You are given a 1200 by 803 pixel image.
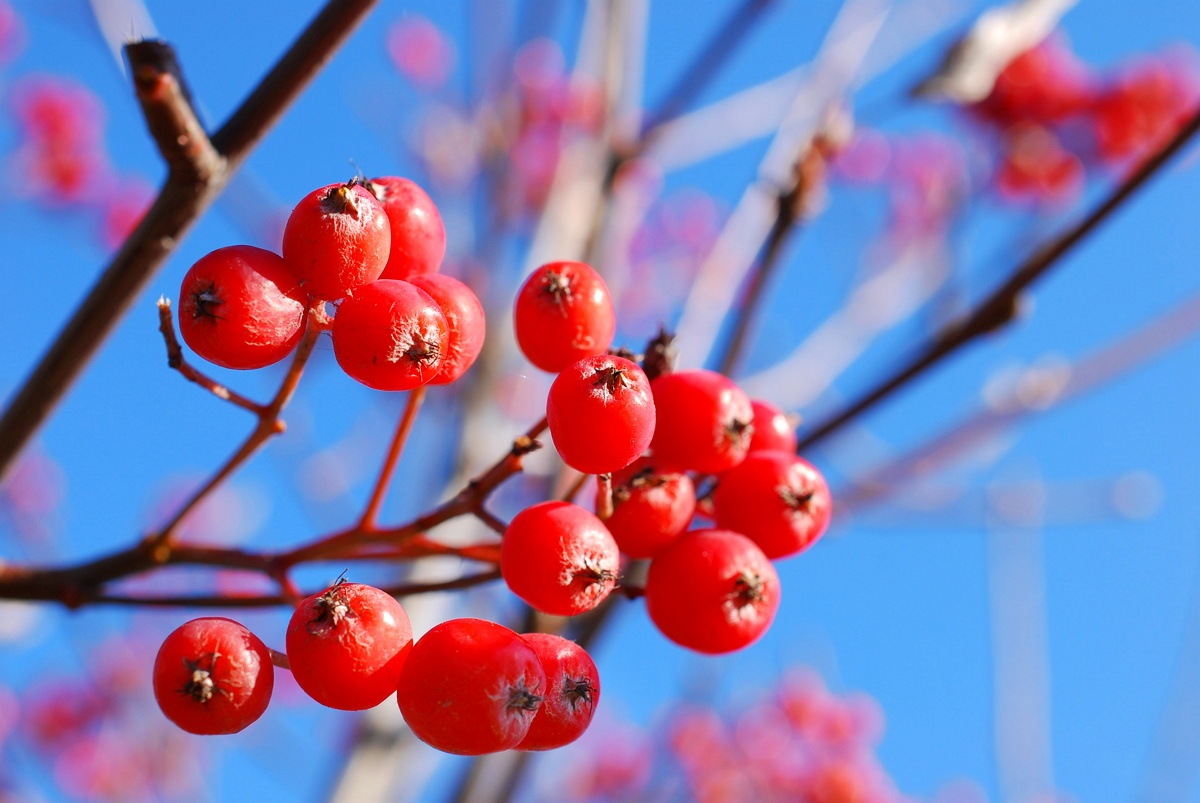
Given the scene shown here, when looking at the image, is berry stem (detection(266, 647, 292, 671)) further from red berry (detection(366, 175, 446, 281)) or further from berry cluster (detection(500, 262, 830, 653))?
red berry (detection(366, 175, 446, 281))

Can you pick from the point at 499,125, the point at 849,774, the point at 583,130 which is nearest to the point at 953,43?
the point at 499,125

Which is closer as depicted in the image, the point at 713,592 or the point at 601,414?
Answer: the point at 601,414

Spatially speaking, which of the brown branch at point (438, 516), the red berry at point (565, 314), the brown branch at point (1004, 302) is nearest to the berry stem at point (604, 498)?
the brown branch at point (438, 516)

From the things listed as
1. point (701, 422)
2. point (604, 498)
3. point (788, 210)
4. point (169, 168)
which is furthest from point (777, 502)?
point (169, 168)

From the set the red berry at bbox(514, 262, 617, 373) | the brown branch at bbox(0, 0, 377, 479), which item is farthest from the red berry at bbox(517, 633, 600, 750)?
the brown branch at bbox(0, 0, 377, 479)

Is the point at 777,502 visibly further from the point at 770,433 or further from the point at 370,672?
the point at 370,672

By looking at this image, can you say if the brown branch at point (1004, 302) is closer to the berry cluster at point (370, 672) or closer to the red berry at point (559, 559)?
the red berry at point (559, 559)
